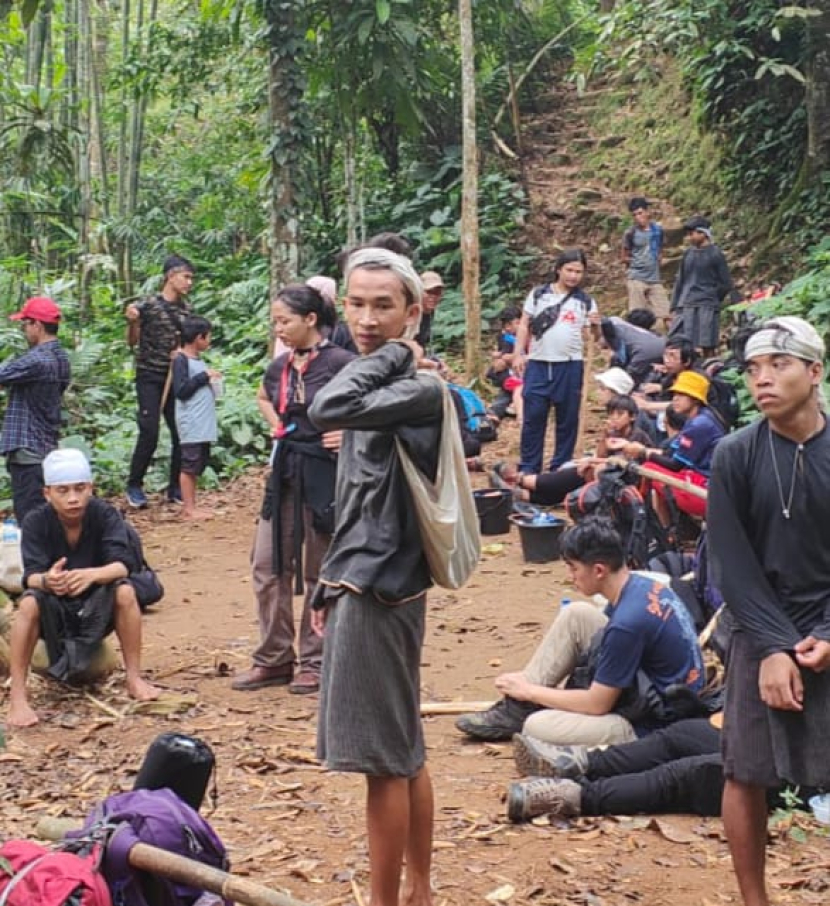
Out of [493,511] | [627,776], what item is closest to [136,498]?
[493,511]

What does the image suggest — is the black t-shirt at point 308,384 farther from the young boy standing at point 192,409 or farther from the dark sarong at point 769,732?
the young boy standing at point 192,409

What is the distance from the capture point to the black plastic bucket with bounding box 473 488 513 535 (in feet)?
31.2

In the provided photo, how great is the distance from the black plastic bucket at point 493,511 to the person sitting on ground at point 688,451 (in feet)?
4.80

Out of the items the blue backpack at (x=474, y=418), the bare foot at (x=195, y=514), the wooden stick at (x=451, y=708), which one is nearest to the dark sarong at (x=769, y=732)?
the wooden stick at (x=451, y=708)

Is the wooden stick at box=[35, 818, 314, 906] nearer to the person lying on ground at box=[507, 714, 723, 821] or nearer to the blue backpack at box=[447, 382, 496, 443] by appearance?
the person lying on ground at box=[507, 714, 723, 821]

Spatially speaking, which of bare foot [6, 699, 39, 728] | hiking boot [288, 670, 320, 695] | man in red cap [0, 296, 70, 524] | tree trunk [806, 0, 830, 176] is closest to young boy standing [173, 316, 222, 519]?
man in red cap [0, 296, 70, 524]

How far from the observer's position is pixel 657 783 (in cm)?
477

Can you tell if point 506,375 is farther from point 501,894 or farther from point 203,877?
point 203,877

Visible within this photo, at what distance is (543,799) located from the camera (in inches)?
183

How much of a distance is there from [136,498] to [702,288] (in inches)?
244

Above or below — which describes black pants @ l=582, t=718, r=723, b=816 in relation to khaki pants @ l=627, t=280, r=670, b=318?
below

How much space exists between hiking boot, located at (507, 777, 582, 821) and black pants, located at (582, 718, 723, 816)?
6cm

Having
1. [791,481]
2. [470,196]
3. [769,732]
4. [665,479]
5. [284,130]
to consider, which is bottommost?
[769,732]

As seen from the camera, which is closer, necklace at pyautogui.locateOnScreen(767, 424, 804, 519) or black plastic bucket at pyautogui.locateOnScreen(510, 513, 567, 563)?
necklace at pyautogui.locateOnScreen(767, 424, 804, 519)
